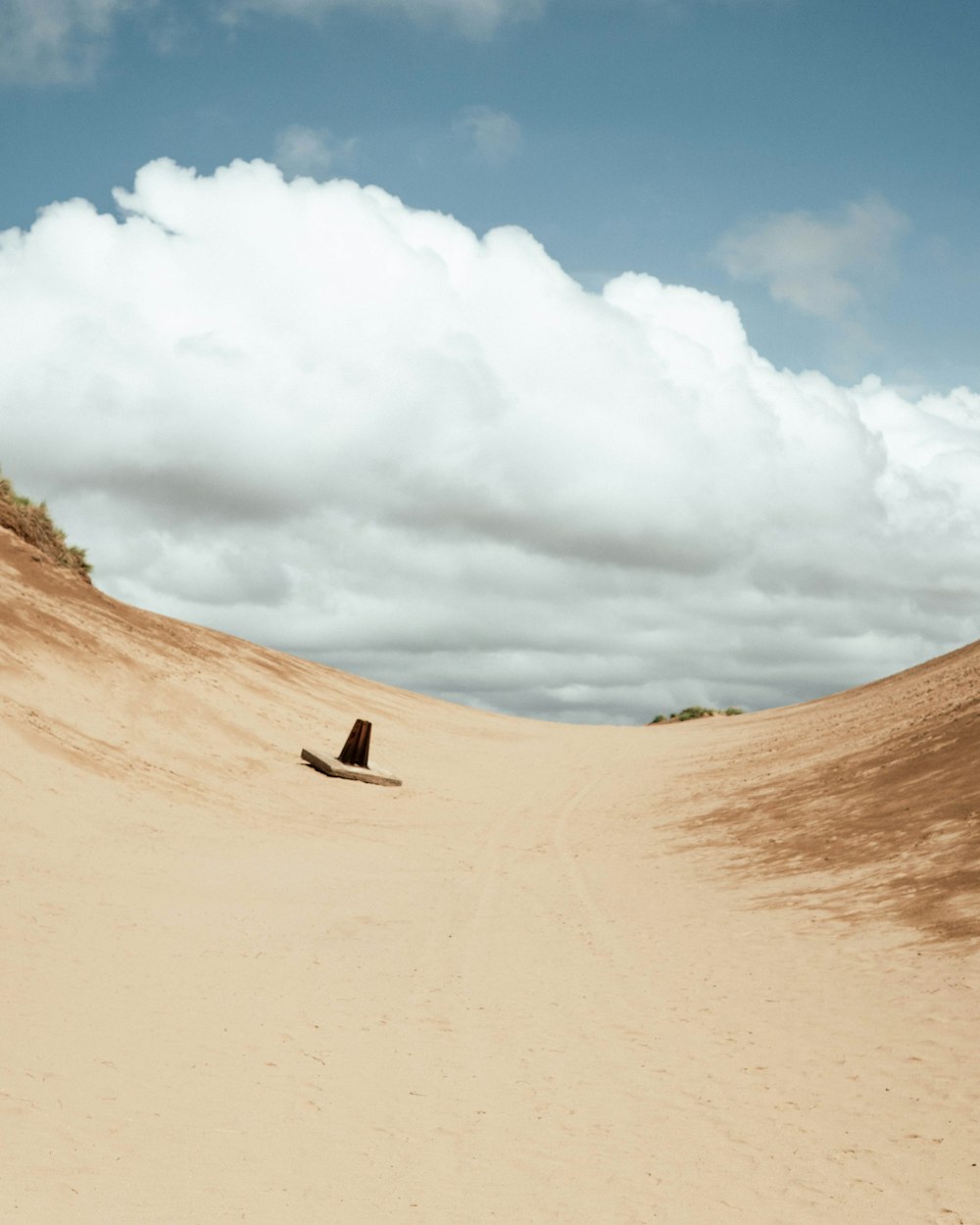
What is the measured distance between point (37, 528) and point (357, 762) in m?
14.2

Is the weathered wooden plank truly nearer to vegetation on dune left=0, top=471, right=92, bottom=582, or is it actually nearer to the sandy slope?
the sandy slope

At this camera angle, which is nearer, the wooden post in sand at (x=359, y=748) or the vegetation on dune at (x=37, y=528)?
the wooden post in sand at (x=359, y=748)

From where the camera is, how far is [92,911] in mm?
11570

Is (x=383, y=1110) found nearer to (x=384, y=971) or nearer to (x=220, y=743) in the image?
(x=384, y=971)

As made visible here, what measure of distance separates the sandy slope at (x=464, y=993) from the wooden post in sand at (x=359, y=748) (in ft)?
5.90

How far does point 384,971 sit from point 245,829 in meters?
9.19

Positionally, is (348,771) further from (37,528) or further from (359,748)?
(37,528)

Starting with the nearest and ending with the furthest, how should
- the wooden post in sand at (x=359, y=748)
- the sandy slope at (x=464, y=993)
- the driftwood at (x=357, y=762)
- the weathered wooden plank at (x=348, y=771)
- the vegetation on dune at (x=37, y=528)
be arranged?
the sandy slope at (x=464, y=993) < the weathered wooden plank at (x=348, y=771) < the driftwood at (x=357, y=762) < the wooden post in sand at (x=359, y=748) < the vegetation on dune at (x=37, y=528)

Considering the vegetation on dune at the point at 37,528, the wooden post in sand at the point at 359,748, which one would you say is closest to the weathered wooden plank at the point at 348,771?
the wooden post in sand at the point at 359,748

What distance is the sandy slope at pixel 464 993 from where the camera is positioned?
594 cm

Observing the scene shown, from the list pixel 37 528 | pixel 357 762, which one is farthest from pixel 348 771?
pixel 37 528

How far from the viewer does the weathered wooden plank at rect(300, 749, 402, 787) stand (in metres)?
25.1

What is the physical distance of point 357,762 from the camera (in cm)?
2609

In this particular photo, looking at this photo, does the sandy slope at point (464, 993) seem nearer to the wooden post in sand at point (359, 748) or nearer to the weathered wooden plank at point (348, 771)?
the weathered wooden plank at point (348, 771)
